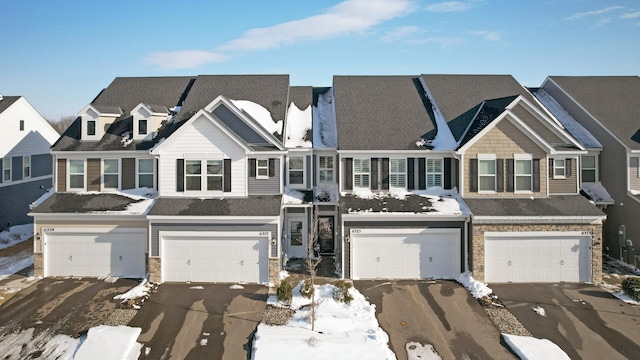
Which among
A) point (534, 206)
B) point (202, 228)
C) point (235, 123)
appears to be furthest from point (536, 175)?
point (202, 228)

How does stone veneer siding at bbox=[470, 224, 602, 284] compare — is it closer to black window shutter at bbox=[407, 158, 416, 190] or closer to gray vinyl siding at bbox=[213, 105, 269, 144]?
black window shutter at bbox=[407, 158, 416, 190]

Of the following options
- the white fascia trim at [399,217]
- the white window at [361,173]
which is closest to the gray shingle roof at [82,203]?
the white fascia trim at [399,217]

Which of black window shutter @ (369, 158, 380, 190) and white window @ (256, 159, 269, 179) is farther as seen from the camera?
black window shutter @ (369, 158, 380, 190)

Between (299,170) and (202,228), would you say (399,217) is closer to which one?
(299,170)

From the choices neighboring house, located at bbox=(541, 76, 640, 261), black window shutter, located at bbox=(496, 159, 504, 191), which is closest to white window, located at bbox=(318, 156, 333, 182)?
black window shutter, located at bbox=(496, 159, 504, 191)

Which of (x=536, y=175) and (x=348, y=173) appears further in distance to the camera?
(x=348, y=173)

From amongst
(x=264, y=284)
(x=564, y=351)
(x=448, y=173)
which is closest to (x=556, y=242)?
(x=448, y=173)
